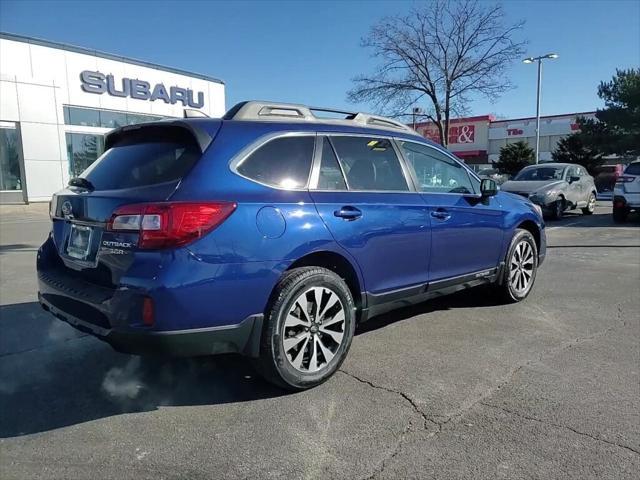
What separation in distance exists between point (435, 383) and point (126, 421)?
2017 mm

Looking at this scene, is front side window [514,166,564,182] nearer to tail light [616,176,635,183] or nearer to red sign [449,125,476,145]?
tail light [616,176,635,183]

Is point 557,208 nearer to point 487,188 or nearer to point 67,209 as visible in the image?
point 487,188

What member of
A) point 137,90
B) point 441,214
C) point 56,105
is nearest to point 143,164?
point 441,214

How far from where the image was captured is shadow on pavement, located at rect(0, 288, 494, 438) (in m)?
3.29

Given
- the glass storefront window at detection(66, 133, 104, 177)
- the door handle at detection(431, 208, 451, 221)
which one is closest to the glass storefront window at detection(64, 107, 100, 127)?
the glass storefront window at detection(66, 133, 104, 177)

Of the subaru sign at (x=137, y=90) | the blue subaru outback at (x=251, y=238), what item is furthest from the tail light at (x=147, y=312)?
the subaru sign at (x=137, y=90)

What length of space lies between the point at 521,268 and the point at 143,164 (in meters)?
4.15

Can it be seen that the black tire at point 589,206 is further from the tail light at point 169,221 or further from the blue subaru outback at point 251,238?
the tail light at point 169,221

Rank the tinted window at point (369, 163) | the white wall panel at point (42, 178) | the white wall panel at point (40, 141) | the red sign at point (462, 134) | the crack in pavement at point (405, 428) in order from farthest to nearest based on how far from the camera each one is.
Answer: the red sign at point (462, 134) < the white wall panel at point (42, 178) < the white wall panel at point (40, 141) < the tinted window at point (369, 163) < the crack in pavement at point (405, 428)

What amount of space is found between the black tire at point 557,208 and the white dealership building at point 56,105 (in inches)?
616

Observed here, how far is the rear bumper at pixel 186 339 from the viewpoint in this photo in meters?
2.95

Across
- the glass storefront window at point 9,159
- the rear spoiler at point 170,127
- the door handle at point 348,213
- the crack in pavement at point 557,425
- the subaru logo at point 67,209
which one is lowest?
the crack in pavement at point 557,425

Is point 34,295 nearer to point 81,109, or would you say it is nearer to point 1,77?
point 1,77

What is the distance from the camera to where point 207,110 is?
3039 cm
